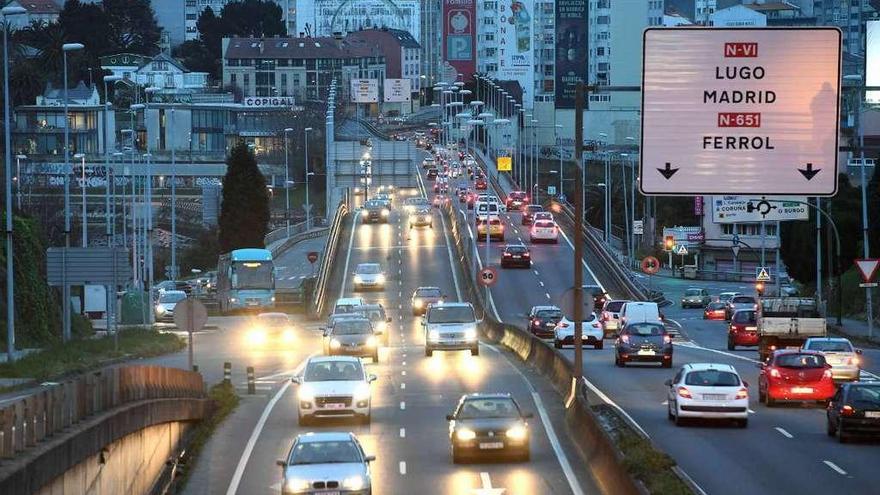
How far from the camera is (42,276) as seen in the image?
6862 centimetres

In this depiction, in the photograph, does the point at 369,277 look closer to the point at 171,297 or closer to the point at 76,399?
Result: the point at 171,297

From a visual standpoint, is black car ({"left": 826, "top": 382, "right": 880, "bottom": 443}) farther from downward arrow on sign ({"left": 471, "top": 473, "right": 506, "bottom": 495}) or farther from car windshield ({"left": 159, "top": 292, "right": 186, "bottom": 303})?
Result: car windshield ({"left": 159, "top": 292, "right": 186, "bottom": 303})

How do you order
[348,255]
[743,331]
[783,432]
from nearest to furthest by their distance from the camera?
[783,432] < [743,331] < [348,255]

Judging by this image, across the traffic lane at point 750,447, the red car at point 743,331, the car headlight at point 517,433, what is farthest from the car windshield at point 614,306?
the car headlight at point 517,433

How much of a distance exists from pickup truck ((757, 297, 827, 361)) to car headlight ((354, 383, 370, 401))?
1998 centimetres

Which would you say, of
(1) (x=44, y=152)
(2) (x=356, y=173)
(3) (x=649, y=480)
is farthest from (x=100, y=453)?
(1) (x=44, y=152)

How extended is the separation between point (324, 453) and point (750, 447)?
984 cm

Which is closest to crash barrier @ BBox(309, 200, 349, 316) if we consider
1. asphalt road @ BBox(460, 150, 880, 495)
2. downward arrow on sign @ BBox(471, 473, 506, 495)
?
asphalt road @ BBox(460, 150, 880, 495)

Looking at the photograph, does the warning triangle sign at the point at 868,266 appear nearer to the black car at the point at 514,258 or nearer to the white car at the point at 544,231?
the black car at the point at 514,258

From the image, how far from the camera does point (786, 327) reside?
54.6 meters

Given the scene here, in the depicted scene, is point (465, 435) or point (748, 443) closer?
point (465, 435)

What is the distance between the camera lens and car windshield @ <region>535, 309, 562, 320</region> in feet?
217

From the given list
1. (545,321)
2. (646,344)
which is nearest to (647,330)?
(646,344)

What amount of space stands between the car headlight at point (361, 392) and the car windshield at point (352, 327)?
14.9m
